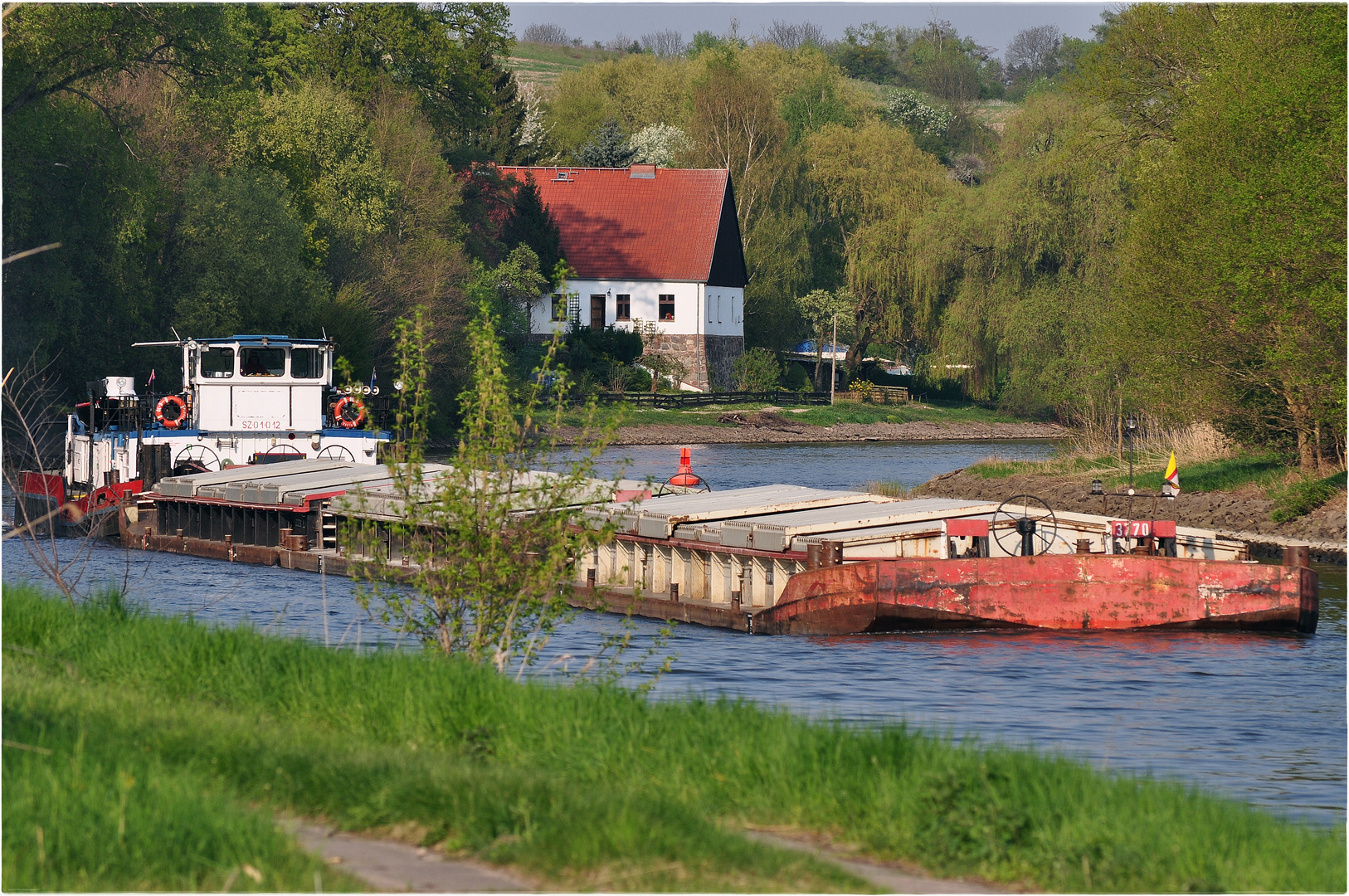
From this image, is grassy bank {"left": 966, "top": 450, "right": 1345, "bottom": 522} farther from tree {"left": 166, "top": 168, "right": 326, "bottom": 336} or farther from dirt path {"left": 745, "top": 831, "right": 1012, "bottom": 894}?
dirt path {"left": 745, "top": 831, "right": 1012, "bottom": 894}

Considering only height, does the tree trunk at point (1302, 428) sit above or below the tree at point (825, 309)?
below

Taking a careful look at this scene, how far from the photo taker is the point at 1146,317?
39.7 m

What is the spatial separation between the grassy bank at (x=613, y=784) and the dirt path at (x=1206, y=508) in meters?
20.5

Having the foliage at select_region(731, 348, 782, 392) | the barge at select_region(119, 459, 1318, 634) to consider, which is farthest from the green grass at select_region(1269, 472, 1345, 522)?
the foliage at select_region(731, 348, 782, 392)

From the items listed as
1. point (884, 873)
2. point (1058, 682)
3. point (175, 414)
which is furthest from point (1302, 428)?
point (884, 873)

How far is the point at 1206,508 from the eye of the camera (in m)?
37.7

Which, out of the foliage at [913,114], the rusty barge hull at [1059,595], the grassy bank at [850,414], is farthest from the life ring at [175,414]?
the foliage at [913,114]

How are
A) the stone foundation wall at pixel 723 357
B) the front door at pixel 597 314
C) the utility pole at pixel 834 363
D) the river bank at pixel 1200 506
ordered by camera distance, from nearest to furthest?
the river bank at pixel 1200 506 < the utility pole at pixel 834 363 < the stone foundation wall at pixel 723 357 < the front door at pixel 597 314

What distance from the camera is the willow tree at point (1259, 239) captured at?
33500 millimetres

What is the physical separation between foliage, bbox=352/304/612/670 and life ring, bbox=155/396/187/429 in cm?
2311

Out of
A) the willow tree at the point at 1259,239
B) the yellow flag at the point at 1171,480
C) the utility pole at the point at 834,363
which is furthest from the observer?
the utility pole at the point at 834,363

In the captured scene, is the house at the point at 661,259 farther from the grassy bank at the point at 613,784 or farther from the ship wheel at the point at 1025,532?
the grassy bank at the point at 613,784

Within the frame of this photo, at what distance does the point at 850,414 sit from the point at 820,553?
6073 cm

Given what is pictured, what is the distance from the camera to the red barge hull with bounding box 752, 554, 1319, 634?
2216 centimetres
